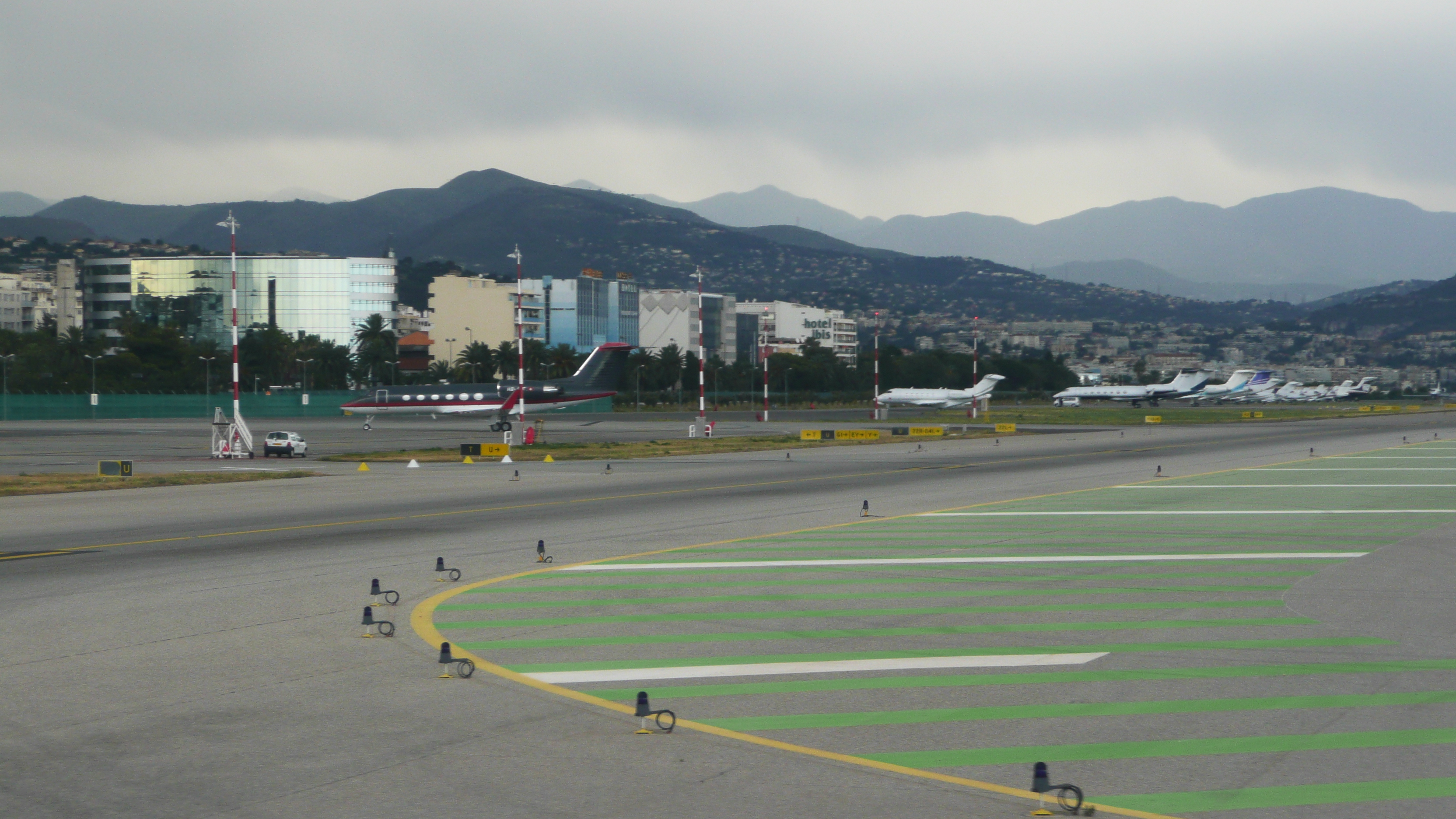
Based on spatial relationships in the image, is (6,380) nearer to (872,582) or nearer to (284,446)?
(284,446)

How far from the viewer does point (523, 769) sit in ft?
23.9

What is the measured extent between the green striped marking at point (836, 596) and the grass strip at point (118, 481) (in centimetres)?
2183

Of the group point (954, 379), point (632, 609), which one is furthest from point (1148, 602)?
point (954, 379)

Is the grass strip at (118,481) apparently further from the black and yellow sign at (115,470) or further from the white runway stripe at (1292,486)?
the white runway stripe at (1292,486)

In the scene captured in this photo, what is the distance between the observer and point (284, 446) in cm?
4656

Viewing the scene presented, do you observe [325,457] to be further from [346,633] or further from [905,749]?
[905,749]

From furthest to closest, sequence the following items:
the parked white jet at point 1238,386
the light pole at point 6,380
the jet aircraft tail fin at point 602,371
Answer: the parked white jet at point 1238,386 < the light pole at point 6,380 < the jet aircraft tail fin at point 602,371

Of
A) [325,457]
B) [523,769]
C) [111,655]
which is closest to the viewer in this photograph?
[523,769]

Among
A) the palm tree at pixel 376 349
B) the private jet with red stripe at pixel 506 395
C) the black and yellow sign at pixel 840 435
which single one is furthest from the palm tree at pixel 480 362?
the black and yellow sign at pixel 840 435

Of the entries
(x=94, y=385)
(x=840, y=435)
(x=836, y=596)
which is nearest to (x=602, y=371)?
(x=840, y=435)

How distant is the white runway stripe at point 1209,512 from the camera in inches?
914

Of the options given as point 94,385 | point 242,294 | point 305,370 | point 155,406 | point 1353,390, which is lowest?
point 1353,390

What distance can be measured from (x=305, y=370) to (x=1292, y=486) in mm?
131169

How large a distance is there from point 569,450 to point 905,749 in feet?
134
